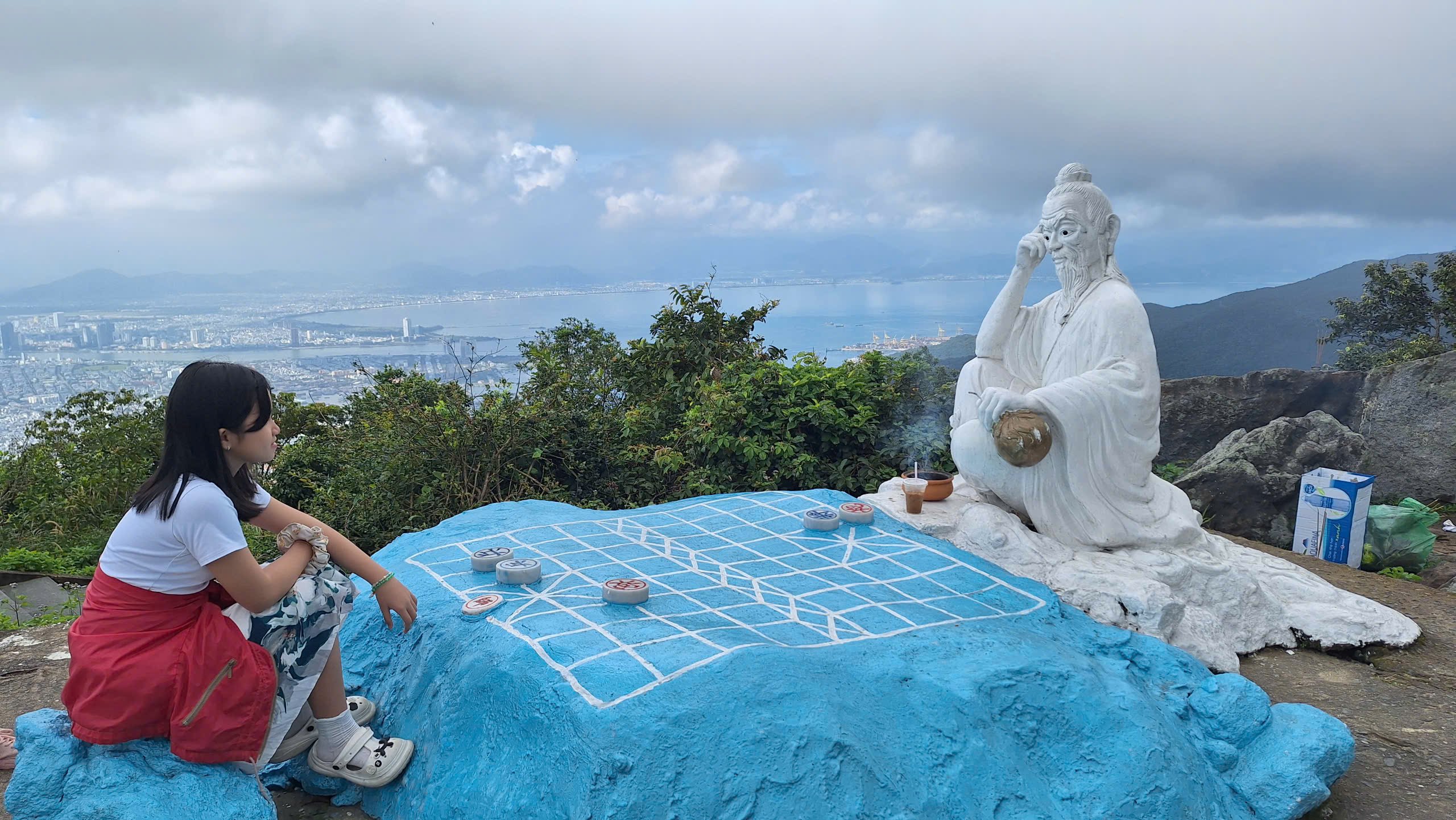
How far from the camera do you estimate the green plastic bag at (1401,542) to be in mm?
5656

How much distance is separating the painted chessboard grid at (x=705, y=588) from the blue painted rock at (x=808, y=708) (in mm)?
13

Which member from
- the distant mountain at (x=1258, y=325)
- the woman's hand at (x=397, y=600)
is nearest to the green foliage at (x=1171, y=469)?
the distant mountain at (x=1258, y=325)

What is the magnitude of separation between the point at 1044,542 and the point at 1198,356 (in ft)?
25.2

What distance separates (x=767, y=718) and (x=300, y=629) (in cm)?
138

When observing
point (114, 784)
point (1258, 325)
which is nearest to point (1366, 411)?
point (1258, 325)

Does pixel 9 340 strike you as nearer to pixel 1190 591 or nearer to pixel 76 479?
pixel 76 479

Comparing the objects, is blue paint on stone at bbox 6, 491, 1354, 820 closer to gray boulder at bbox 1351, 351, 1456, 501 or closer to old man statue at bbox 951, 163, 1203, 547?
old man statue at bbox 951, 163, 1203, 547

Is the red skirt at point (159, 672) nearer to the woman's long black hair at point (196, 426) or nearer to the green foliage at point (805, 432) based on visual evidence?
the woman's long black hair at point (196, 426)

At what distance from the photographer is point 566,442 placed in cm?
670

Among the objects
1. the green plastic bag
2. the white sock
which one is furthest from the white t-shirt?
the green plastic bag

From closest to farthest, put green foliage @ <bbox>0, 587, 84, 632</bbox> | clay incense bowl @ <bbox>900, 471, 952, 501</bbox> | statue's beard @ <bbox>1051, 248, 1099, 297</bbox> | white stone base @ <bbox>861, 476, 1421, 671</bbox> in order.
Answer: white stone base @ <bbox>861, 476, 1421, 671</bbox> → statue's beard @ <bbox>1051, 248, 1099, 297</bbox> → clay incense bowl @ <bbox>900, 471, 952, 501</bbox> → green foliage @ <bbox>0, 587, 84, 632</bbox>

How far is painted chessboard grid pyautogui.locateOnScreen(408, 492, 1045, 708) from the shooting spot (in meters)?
2.81

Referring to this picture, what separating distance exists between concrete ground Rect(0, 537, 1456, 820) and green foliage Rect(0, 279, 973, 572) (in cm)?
197

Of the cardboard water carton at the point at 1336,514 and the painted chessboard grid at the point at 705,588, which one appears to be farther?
the cardboard water carton at the point at 1336,514
